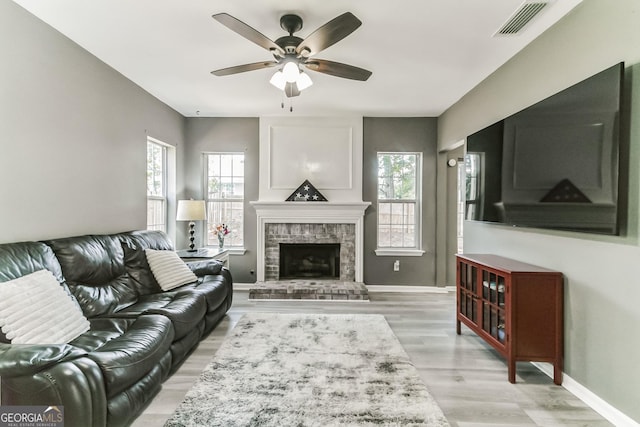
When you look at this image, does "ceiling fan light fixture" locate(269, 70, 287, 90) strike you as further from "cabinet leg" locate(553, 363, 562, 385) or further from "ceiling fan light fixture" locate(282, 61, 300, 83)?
"cabinet leg" locate(553, 363, 562, 385)

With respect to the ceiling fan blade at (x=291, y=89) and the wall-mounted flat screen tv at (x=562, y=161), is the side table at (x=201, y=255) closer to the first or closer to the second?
the ceiling fan blade at (x=291, y=89)

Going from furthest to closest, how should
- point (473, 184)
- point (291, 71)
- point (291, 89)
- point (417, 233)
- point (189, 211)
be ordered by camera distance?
1. point (417, 233)
2. point (189, 211)
3. point (473, 184)
4. point (291, 89)
5. point (291, 71)

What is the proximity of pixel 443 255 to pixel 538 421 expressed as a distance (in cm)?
326

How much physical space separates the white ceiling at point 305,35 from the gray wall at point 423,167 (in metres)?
0.84

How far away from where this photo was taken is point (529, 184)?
2598mm

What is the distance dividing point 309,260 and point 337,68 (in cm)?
332

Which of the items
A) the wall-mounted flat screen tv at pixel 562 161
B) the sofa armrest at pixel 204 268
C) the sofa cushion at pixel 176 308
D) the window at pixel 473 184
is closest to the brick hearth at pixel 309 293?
the sofa armrest at pixel 204 268

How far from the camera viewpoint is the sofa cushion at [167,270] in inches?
126

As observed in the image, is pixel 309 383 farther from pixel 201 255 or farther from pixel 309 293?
pixel 201 255

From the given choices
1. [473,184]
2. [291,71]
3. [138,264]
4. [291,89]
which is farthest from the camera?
[473,184]

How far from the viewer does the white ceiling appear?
231 cm

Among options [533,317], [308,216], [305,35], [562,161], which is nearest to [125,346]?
[305,35]

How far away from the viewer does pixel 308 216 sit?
5.06 meters

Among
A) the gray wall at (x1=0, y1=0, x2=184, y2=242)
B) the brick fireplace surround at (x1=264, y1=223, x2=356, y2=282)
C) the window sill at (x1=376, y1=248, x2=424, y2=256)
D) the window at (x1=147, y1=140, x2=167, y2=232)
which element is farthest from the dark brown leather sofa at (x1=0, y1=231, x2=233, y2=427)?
the window sill at (x1=376, y1=248, x2=424, y2=256)
